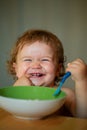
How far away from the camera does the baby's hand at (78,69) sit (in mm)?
917

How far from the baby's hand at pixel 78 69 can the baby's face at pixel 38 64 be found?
0.33m

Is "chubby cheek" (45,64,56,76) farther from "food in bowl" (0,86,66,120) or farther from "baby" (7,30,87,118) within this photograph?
"food in bowl" (0,86,66,120)

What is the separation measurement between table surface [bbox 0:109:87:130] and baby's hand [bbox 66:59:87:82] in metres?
0.25

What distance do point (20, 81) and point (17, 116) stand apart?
50 centimetres

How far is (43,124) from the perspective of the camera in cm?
66

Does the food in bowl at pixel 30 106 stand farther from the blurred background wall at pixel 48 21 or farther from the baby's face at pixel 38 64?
the blurred background wall at pixel 48 21

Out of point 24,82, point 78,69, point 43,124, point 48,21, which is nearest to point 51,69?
point 24,82

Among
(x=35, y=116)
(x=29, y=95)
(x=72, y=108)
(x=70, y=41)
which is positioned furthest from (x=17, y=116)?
(x=70, y=41)

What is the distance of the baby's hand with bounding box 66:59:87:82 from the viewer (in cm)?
92

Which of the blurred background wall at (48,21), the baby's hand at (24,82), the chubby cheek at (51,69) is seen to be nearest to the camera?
the baby's hand at (24,82)

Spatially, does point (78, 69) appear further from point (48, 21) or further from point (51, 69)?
point (48, 21)

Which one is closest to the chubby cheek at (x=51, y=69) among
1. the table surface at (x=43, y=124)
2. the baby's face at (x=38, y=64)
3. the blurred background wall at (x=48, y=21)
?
the baby's face at (x=38, y=64)

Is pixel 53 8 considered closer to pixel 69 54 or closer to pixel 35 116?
pixel 69 54

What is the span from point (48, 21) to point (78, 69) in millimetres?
1960
